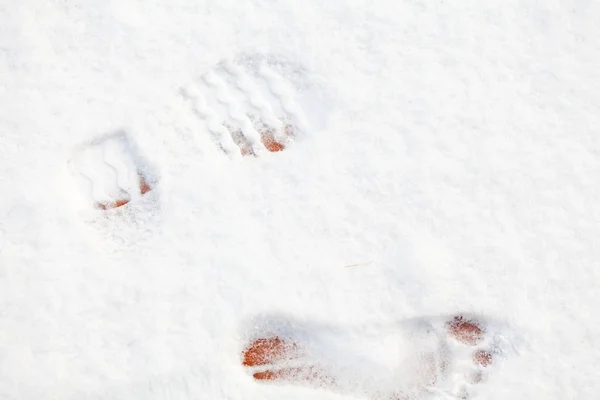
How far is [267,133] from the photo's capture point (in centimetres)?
132

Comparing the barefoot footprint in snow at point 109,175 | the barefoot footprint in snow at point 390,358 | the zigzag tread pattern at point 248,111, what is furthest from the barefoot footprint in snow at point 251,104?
the barefoot footprint in snow at point 390,358

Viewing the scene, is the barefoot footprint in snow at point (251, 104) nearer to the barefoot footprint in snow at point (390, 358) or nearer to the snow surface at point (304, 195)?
the snow surface at point (304, 195)

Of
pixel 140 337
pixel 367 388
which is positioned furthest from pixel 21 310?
pixel 367 388

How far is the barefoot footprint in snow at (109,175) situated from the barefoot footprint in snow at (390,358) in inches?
16.6

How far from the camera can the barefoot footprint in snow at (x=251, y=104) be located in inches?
51.9

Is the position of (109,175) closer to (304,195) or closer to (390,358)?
(304,195)

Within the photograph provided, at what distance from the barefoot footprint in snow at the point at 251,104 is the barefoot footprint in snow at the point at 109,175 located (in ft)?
0.59

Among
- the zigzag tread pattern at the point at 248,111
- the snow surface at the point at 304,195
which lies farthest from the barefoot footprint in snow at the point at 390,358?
the zigzag tread pattern at the point at 248,111

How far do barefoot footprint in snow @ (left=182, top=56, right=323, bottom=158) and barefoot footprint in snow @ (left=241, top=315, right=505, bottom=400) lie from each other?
419 millimetres

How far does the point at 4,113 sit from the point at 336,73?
2.49 feet

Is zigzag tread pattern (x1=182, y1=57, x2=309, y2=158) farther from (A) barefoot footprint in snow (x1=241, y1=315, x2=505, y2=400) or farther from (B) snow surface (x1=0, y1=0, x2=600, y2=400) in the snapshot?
(A) barefoot footprint in snow (x1=241, y1=315, x2=505, y2=400)

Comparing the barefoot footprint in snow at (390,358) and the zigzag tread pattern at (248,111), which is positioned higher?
the zigzag tread pattern at (248,111)

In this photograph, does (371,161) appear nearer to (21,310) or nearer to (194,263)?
(194,263)

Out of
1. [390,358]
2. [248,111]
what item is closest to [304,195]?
[248,111]
